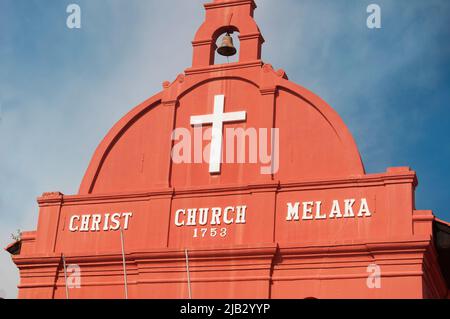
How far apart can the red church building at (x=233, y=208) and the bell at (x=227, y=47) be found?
3 centimetres

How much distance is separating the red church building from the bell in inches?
1.2

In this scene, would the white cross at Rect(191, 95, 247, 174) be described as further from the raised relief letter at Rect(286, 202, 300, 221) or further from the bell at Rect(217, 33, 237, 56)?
the raised relief letter at Rect(286, 202, 300, 221)

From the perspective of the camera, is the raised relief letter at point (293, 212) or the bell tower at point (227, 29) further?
the bell tower at point (227, 29)

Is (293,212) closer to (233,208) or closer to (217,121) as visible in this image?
(233,208)

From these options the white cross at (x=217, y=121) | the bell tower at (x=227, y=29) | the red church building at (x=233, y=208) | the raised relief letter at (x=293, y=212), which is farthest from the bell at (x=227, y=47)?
the raised relief letter at (x=293, y=212)

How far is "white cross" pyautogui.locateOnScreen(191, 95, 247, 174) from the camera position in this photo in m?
22.8

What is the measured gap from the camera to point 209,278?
70.1 ft

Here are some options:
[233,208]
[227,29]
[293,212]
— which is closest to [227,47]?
[227,29]

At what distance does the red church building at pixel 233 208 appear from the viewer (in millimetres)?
20609

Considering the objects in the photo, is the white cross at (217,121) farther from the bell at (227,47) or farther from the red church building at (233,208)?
the bell at (227,47)

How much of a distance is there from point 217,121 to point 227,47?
84.4 inches

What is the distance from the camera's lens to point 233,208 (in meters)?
22.0

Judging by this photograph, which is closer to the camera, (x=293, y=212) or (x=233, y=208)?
(x=293, y=212)

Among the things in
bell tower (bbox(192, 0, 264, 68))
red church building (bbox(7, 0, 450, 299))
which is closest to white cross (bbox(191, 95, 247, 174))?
red church building (bbox(7, 0, 450, 299))
